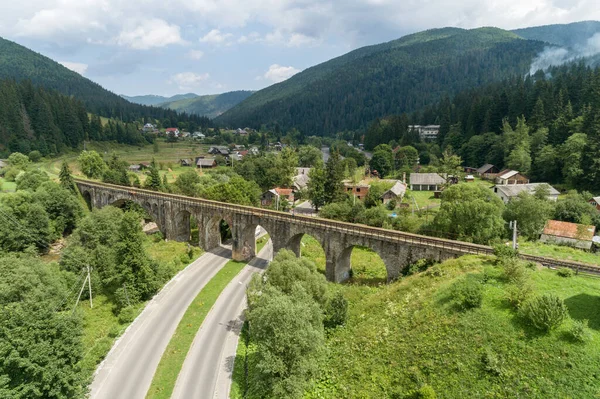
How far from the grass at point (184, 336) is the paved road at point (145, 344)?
1.97ft

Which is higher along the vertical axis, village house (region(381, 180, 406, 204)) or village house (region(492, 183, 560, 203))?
village house (region(492, 183, 560, 203))

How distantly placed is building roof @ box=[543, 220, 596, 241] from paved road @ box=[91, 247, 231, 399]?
50.5 metres

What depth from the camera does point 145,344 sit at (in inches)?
1283

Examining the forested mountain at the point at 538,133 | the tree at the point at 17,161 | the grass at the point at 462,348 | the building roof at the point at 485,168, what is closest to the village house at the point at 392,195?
the building roof at the point at 485,168

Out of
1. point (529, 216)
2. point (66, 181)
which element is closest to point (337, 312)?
point (529, 216)

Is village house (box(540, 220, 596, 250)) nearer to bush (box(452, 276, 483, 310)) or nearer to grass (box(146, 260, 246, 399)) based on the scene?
bush (box(452, 276, 483, 310))

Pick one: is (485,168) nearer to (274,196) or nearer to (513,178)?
(513,178)

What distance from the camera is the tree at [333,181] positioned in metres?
69.8

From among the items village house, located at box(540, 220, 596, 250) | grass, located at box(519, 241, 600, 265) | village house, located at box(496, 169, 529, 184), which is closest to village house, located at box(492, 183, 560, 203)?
village house, located at box(496, 169, 529, 184)

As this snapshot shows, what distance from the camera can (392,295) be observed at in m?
32.4

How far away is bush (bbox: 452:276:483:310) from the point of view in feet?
83.6

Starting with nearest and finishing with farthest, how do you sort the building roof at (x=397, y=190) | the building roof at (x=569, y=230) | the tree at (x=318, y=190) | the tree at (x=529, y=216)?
1. the building roof at (x=569, y=230)
2. the tree at (x=529, y=216)
3. the tree at (x=318, y=190)
4. the building roof at (x=397, y=190)

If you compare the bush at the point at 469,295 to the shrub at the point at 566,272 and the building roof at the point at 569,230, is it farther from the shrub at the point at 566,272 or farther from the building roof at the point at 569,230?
the building roof at the point at 569,230

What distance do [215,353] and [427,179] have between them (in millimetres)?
75841
